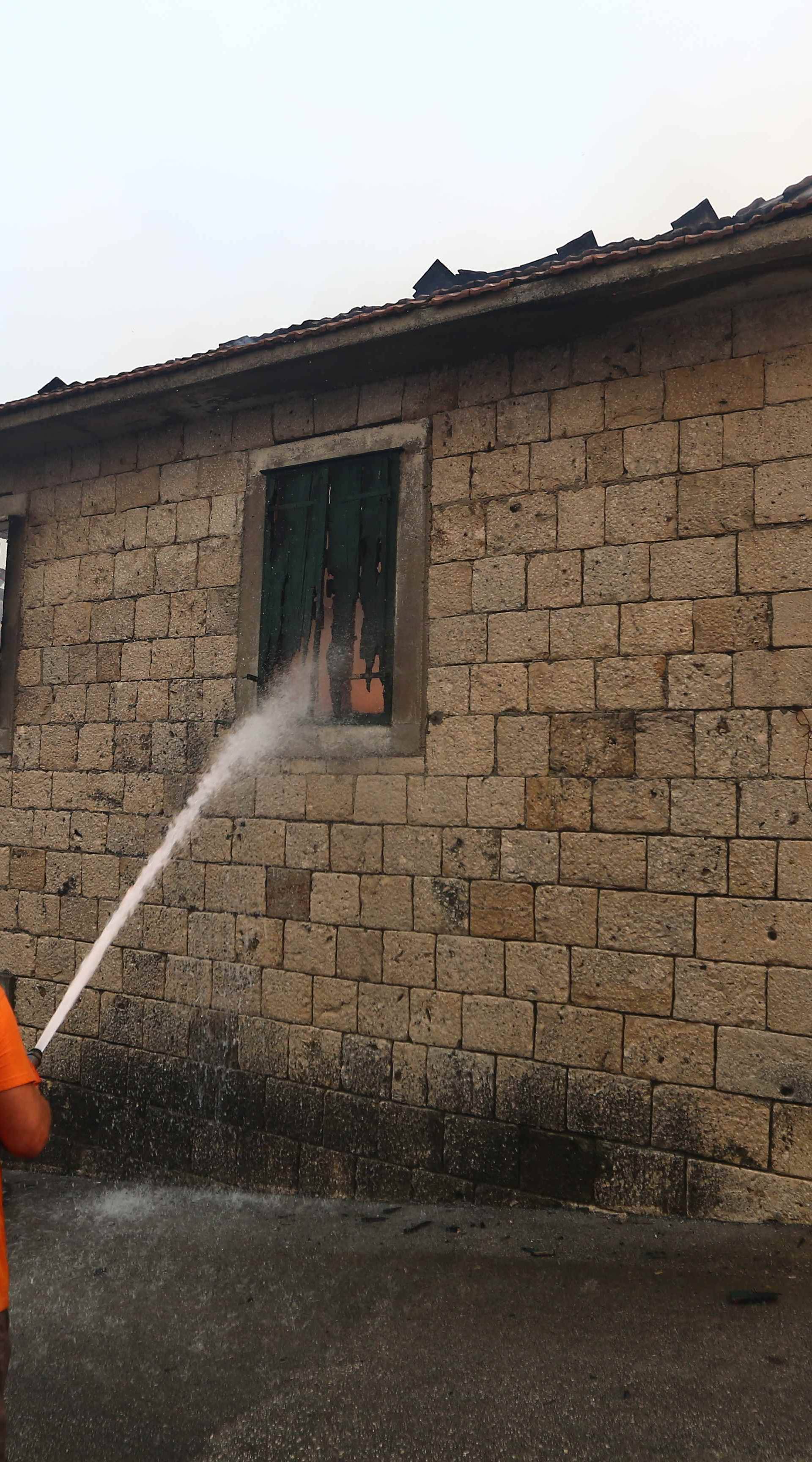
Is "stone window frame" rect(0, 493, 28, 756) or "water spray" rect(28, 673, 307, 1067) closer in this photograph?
"water spray" rect(28, 673, 307, 1067)

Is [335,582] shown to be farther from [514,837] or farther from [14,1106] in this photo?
[14,1106]

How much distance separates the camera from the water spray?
6.12m

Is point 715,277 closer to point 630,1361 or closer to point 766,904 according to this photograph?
point 766,904

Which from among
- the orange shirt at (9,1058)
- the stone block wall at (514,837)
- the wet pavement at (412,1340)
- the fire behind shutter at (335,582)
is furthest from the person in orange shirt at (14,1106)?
the fire behind shutter at (335,582)

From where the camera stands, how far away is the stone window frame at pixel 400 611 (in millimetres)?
5621

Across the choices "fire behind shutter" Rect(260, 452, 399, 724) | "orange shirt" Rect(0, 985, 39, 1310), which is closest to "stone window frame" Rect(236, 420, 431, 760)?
"fire behind shutter" Rect(260, 452, 399, 724)

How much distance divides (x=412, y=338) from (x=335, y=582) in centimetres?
160

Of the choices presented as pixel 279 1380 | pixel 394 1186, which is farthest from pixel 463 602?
pixel 279 1380

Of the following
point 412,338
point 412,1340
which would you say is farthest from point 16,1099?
point 412,338

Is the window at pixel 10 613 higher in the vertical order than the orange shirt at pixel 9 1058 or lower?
higher

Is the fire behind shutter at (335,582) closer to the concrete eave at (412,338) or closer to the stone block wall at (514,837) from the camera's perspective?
the stone block wall at (514,837)

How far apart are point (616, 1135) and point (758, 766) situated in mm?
2117

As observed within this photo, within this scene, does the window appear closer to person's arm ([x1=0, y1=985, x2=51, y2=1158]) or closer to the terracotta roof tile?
the terracotta roof tile

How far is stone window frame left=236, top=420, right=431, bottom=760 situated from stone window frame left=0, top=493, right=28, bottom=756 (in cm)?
233
